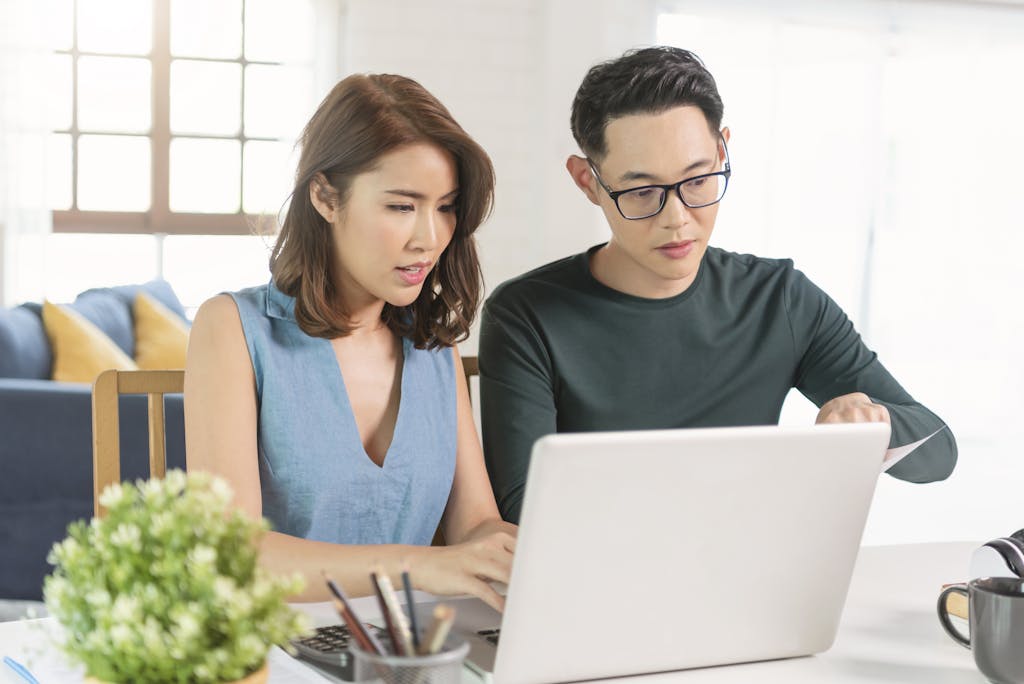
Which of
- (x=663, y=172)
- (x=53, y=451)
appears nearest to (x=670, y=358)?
(x=663, y=172)

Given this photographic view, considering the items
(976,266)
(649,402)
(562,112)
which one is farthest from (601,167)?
(976,266)

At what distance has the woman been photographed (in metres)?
1.42

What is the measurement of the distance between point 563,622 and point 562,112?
4142 millimetres

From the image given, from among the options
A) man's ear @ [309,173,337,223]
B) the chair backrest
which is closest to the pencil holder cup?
the chair backrest

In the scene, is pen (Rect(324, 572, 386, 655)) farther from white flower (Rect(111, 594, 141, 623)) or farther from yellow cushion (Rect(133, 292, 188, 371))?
yellow cushion (Rect(133, 292, 188, 371))

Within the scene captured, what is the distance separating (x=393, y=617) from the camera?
29.9 inches

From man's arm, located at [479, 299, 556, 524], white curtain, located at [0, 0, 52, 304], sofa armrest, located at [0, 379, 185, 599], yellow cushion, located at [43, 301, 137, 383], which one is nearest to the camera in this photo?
man's arm, located at [479, 299, 556, 524]

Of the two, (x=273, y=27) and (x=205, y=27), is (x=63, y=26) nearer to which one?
(x=205, y=27)

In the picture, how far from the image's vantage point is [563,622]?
3.04 feet

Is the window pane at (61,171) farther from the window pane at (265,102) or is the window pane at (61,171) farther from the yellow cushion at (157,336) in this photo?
the yellow cushion at (157,336)

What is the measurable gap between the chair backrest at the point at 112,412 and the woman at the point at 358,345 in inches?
1.6

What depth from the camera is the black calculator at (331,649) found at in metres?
0.98

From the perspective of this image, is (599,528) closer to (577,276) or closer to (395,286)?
(395,286)

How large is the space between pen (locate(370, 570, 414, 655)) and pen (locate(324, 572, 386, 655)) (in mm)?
12
